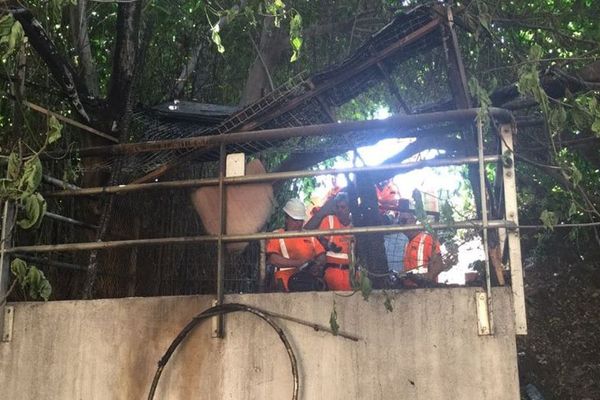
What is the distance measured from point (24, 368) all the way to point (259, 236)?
177 cm

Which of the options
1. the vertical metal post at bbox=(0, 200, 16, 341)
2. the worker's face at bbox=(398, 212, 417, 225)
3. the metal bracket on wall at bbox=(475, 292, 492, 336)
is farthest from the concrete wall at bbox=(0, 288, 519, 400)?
the worker's face at bbox=(398, 212, 417, 225)

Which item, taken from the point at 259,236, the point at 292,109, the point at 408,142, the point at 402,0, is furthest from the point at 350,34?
the point at 259,236

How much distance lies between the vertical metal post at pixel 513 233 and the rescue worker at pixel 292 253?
8.09 ft

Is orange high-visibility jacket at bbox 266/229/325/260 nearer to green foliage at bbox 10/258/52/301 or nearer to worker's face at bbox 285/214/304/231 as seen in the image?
worker's face at bbox 285/214/304/231

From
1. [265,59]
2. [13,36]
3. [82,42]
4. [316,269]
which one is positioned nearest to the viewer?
[13,36]

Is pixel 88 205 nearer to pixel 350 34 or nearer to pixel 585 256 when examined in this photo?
pixel 350 34

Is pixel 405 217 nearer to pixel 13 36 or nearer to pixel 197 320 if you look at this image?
pixel 197 320

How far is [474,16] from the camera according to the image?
5270mm

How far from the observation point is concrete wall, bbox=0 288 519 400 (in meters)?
3.49

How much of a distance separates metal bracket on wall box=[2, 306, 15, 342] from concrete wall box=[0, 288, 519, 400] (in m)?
0.04

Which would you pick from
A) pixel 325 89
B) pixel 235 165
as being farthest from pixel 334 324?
pixel 325 89

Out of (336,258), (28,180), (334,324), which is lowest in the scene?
(334,324)

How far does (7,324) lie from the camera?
4.31m

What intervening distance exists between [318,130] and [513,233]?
1.29 metres
